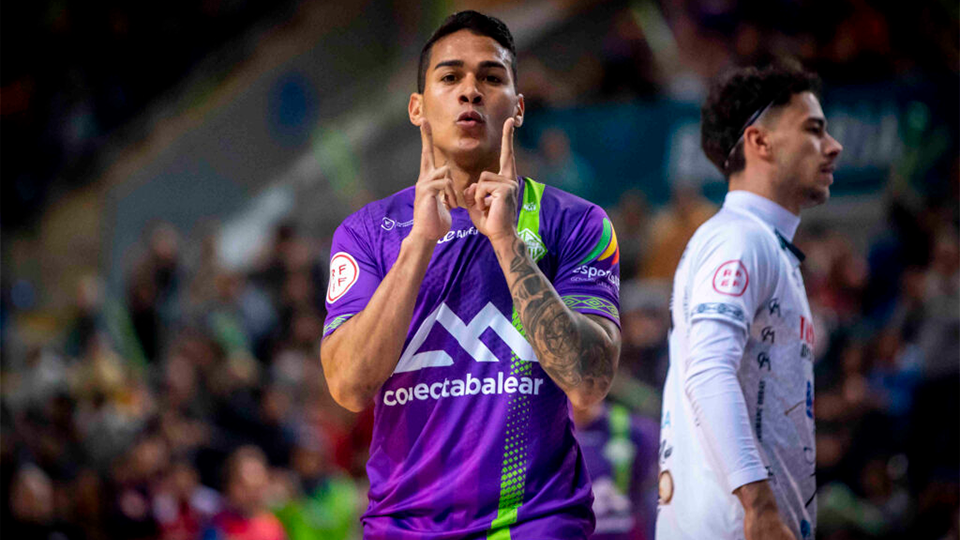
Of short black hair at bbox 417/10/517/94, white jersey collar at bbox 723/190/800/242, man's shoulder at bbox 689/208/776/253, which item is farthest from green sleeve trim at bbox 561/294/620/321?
white jersey collar at bbox 723/190/800/242

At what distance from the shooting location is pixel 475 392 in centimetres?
293

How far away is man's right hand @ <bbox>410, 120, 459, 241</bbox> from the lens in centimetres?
290

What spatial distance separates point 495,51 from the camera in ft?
10.6

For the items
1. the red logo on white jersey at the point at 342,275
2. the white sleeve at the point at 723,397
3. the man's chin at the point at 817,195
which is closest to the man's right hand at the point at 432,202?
the red logo on white jersey at the point at 342,275

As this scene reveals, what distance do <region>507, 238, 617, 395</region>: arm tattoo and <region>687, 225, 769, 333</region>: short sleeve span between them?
2.75 ft

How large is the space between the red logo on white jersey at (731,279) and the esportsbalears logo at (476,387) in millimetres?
956

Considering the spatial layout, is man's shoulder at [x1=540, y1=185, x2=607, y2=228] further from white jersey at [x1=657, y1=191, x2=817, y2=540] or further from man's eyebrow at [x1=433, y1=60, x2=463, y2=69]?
white jersey at [x1=657, y1=191, x2=817, y2=540]

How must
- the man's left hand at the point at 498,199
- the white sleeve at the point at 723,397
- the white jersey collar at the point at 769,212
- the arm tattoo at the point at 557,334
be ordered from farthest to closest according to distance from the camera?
the white jersey collar at the point at 769,212 → the white sleeve at the point at 723,397 → the man's left hand at the point at 498,199 → the arm tattoo at the point at 557,334

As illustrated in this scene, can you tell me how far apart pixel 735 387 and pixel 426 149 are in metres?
1.32

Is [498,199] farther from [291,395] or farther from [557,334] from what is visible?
[291,395]

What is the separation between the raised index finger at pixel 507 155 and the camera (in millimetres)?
2994

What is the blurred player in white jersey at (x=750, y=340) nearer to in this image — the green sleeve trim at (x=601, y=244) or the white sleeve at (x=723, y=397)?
the white sleeve at (x=723, y=397)

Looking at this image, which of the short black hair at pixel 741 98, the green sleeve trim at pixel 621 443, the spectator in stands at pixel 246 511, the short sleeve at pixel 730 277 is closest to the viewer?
the short sleeve at pixel 730 277

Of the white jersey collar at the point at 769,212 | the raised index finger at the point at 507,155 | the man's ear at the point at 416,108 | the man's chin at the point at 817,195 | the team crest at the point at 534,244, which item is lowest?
the team crest at the point at 534,244
